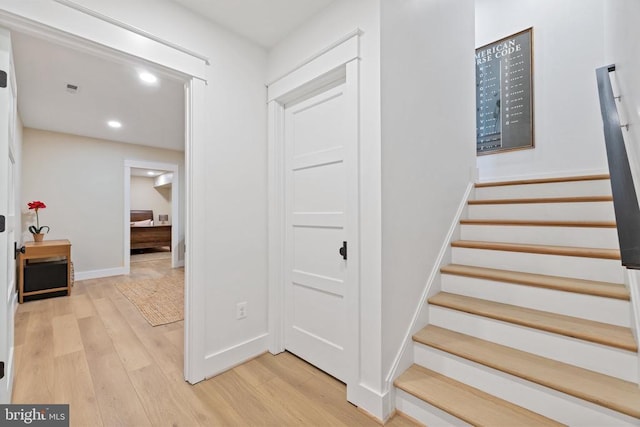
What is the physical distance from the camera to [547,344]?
1.38 meters

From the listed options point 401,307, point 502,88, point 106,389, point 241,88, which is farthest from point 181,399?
point 502,88

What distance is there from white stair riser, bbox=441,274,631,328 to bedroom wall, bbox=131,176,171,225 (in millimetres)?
9801

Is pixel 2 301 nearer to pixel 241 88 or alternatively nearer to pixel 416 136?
pixel 241 88

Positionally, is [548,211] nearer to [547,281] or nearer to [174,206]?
[547,281]

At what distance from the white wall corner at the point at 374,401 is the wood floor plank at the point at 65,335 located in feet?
7.56

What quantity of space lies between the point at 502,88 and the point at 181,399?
4.25 metres

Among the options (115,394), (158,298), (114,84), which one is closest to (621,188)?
(115,394)

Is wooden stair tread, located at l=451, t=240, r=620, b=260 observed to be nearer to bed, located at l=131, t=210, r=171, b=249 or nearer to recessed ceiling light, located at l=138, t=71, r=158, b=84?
recessed ceiling light, located at l=138, t=71, r=158, b=84

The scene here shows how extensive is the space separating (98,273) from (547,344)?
239 inches

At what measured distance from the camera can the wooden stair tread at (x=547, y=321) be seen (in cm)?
123

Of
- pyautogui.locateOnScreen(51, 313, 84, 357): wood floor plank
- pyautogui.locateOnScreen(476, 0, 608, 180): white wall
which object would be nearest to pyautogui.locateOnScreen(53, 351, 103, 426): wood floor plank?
pyautogui.locateOnScreen(51, 313, 84, 357): wood floor plank

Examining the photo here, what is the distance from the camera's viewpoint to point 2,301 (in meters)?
1.42

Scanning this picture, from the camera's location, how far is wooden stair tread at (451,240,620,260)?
1.55 metres

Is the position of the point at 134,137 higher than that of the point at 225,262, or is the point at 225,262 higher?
the point at 134,137
